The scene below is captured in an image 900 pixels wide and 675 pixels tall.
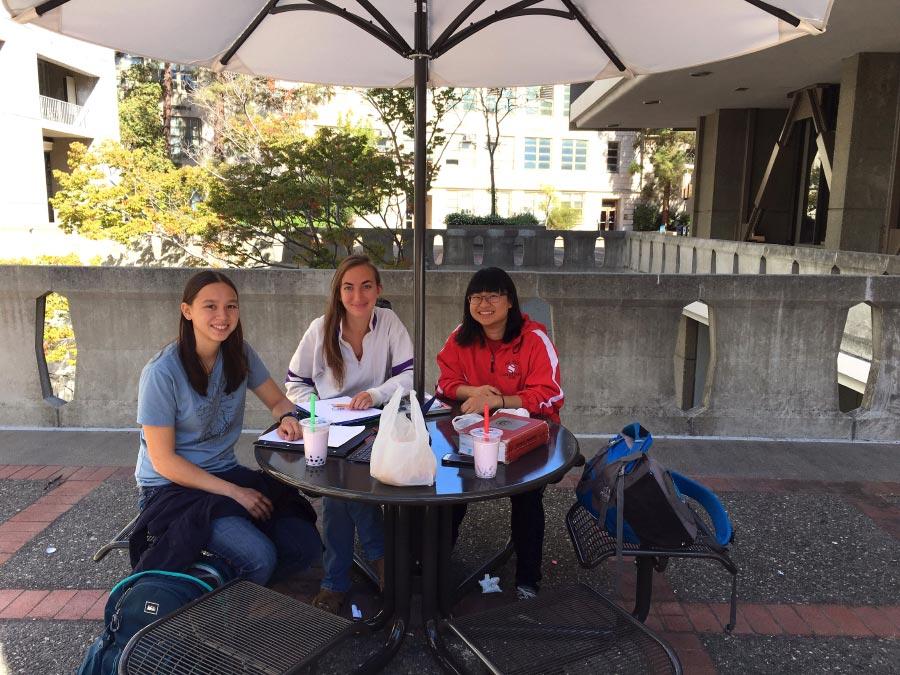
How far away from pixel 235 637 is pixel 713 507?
179cm

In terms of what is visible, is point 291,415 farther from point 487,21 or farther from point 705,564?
point 705,564

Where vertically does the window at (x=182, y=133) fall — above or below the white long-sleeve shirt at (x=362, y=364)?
above

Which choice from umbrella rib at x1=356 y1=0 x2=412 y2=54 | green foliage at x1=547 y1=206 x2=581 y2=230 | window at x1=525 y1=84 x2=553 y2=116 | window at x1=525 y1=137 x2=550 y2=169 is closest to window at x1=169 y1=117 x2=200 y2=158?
window at x1=525 y1=84 x2=553 y2=116

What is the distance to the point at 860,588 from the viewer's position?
3.00 metres

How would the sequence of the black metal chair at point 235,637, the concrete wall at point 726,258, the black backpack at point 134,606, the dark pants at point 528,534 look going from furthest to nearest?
the concrete wall at point 726,258, the dark pants at point 528,534, the black backpack at point 134,606, the black metal chair at point 235,637

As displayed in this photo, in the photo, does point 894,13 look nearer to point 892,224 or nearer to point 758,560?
point 892,224

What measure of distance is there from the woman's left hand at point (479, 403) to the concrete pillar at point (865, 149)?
11.8 metres

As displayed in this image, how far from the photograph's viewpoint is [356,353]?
318 cm

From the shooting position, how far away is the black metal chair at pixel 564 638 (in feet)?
6.87

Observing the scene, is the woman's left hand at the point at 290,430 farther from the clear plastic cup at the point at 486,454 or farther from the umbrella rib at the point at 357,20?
the umbrella rib at the point at 357,20

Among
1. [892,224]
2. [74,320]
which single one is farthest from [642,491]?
[892,224]

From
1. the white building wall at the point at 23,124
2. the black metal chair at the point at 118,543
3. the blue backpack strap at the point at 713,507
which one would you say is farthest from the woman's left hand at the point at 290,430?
the white building wall at the point at 23,124

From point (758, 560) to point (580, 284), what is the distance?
2134 mm

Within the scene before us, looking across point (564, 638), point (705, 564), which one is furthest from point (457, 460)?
point (705, 564)
